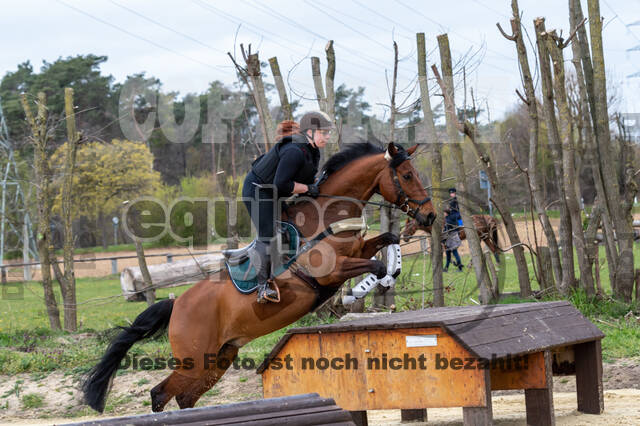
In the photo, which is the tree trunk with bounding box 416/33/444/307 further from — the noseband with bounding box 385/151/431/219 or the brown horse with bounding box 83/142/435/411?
the noseband with bounding box 385/151/431/219

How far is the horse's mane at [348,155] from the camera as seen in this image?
5.35 meters

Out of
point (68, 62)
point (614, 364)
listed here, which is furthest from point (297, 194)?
point (68, 62)

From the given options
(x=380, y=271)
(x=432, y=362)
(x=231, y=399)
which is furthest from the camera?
(x=231, y=399)

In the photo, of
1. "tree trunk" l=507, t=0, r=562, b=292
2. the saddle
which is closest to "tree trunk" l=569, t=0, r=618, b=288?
"tree trunk" l=507, t=0, r=562, b=292

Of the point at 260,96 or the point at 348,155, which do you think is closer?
the point at 348,155

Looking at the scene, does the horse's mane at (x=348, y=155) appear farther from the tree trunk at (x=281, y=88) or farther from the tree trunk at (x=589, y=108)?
the tree trunk at (x=589, y=108)

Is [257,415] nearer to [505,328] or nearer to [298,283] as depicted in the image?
[298,283]

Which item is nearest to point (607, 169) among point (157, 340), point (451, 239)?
point (451, 239)

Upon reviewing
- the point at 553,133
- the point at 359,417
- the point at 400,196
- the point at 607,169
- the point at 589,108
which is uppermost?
the point at 589,108

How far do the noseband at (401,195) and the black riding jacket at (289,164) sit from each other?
0.59 m

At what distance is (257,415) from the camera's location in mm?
2992

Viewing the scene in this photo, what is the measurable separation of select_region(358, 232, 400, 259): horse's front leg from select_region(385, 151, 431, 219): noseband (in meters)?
0.25

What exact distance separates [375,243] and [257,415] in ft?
8.19

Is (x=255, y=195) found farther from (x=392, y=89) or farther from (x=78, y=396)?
(x=392, y=89)
